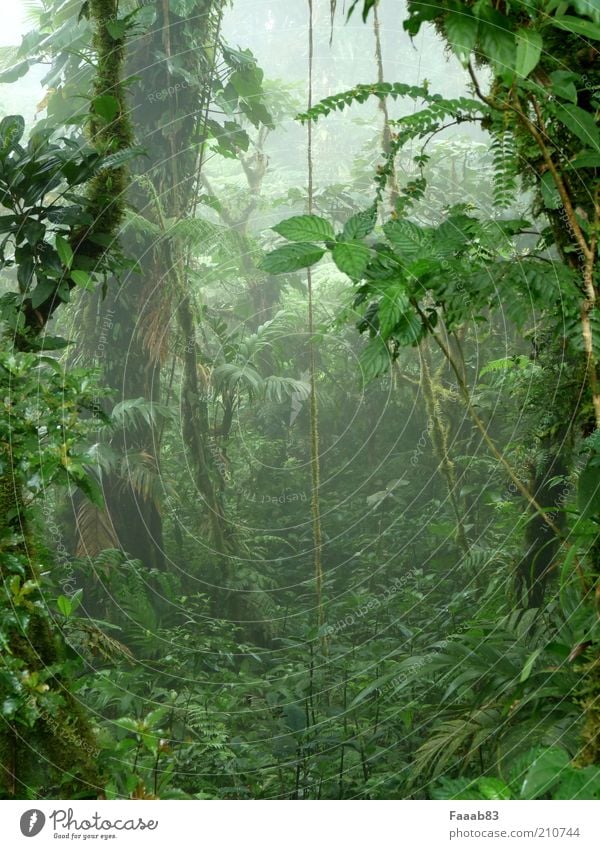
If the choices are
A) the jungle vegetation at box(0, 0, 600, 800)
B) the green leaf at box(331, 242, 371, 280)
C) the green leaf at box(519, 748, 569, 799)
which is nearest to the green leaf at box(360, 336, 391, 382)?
the jungle vegetation at box(0, 0, 600, 800)

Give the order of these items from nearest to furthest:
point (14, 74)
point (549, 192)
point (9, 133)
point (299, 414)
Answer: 1. point (549, 192)
2. point (9, 133)
3. point (14, 74)
4. point (299, 414)

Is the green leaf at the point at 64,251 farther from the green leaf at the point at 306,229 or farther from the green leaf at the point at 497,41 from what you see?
the green leaf at the point at 497,41

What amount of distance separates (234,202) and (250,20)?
2.43 ft

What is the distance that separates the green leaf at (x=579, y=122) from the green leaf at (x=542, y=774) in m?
0.84

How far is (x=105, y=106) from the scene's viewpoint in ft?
5.06

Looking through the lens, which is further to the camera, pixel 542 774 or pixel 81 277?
pixel 81 277

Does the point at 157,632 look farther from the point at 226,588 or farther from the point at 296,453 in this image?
Answer: the point at 296,453

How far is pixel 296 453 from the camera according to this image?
3.60m

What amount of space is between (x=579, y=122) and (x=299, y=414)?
246cm

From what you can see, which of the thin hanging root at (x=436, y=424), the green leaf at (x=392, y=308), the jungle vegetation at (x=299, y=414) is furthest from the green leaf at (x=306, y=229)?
the thin hanging root at (x=436, y=424)

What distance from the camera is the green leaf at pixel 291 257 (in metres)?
1.19

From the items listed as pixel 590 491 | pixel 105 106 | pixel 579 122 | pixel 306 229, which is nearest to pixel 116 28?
pixel 105 106

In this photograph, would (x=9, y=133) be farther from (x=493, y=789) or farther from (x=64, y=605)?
(x=493, y=789)

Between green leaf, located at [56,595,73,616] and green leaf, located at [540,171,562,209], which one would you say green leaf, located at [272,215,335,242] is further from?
green leaf, located at [56,595,73,616]
